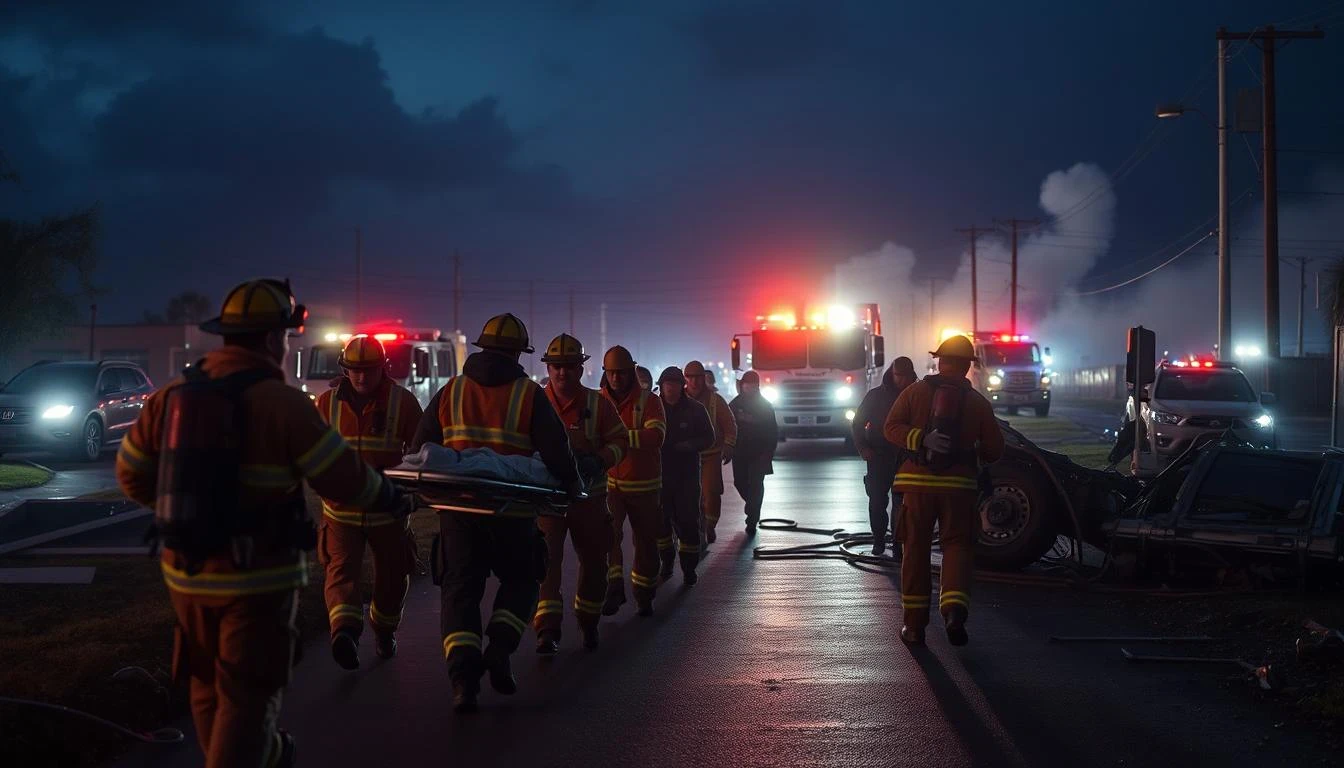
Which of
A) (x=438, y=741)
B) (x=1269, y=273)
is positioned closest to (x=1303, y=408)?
(x=1269, y=273)

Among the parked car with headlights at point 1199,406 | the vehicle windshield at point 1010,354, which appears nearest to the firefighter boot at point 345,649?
the parked car with headlights at point 1199,406

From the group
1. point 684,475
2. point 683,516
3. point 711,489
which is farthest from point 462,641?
point 711,489

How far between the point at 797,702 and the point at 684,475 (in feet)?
14.0

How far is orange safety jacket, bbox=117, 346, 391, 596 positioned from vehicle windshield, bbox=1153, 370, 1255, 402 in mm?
20893

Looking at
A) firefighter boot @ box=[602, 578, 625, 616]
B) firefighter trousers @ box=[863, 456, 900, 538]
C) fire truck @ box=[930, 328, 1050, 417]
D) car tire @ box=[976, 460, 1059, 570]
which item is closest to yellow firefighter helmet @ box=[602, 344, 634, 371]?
firefighter boot @ box=[602, 578, 625, 616]

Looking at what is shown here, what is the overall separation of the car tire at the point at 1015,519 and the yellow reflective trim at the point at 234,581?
740 centimetres

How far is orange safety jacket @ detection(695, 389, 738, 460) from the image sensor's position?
13.3m

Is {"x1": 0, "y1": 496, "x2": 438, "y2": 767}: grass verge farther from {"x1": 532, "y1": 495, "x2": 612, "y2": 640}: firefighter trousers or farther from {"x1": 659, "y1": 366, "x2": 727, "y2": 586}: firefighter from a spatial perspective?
{"x1": 659, "y1": 366, "x2": 727, "y2": 586}: firefighter

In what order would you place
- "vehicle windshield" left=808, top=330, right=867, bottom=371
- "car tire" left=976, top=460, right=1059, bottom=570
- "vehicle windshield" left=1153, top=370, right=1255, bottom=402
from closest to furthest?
"car tire" left=976, top=460, right=1059, bottom=570
"vehicle windshield" left=1153, top=370, right=1255, bottom=402
"vehicle windshield" left=808, top=330, right=867, bottom=371

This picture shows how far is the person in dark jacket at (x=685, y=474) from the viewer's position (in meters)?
10.8

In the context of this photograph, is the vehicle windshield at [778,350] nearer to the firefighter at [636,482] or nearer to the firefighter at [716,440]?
the firefighter at [716,440]

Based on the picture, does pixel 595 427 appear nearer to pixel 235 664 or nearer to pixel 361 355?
pixel 361 355

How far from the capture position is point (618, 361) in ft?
29.9

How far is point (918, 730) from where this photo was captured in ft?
20.2
